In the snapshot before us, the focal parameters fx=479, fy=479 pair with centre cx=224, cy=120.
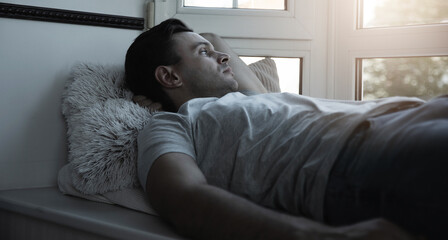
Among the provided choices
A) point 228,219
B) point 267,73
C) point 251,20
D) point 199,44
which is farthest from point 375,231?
point 251,20

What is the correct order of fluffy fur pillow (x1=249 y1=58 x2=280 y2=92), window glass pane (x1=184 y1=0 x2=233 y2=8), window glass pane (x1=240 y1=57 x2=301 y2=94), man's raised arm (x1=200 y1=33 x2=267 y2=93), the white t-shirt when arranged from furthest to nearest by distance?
1. window glass pane (x1=240 y1=57 x2=301 y2=94)
2. window glass pane (x1=184 y1=0 x2=233 y2=8)
3. fluffy fur pillow (x1=249 y1=58 x2=280 y2=92)
4. man's raised arm (x1=200 y1=33 x2=267 y2=93)
5. the white t-shirt

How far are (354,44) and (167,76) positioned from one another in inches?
35.6

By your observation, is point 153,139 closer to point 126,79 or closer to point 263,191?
point 263,191

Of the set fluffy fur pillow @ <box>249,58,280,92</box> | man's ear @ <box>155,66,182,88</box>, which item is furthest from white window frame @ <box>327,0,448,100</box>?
man's ear @ <box>155,66,182,88</box>

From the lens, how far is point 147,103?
1.52 m

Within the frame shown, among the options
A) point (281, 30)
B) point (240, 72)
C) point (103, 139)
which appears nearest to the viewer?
point (103, 139)

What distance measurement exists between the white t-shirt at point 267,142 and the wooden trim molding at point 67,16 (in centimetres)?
63

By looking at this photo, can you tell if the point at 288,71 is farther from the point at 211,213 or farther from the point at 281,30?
the point at 211,213

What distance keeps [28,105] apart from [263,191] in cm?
96

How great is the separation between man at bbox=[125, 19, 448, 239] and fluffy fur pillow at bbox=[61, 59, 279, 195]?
0.32ft

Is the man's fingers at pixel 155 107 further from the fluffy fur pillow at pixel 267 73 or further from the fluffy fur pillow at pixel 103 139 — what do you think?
the fluffy fur pillow at pixel 267 73

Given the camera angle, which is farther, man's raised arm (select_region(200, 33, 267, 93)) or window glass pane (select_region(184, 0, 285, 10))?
window glass pane (select_region(184, 0, 285, 10))

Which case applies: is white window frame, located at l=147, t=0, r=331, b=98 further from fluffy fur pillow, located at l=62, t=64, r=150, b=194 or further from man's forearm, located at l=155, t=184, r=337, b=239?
man's forearm, located at l=155, t=184, r=337, b=239

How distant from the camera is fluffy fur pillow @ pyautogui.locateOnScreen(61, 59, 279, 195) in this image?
1.32 metres
